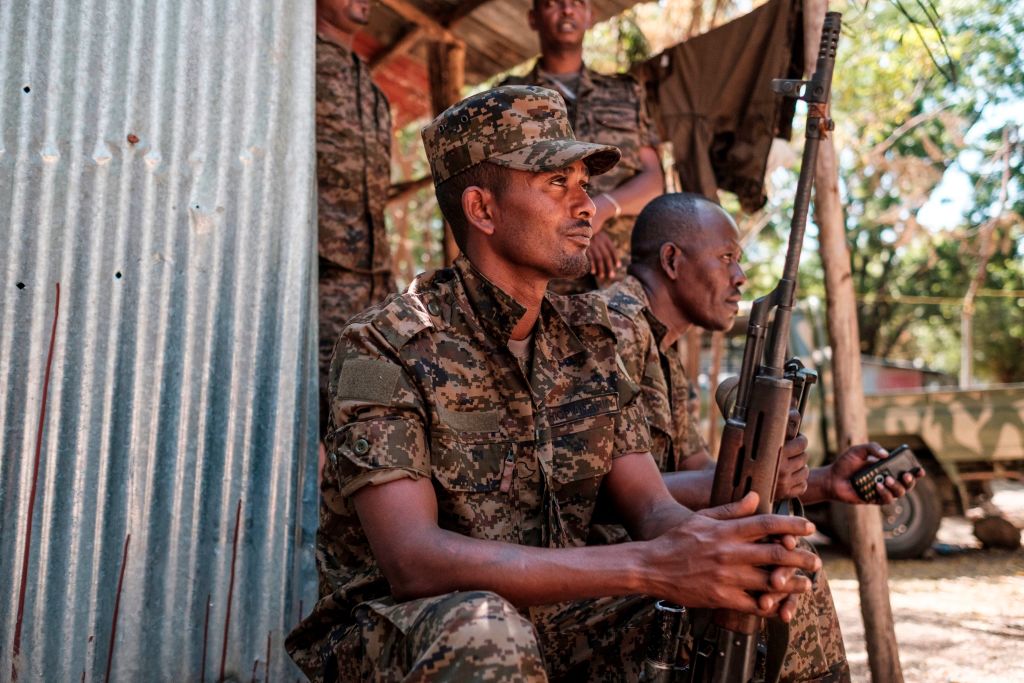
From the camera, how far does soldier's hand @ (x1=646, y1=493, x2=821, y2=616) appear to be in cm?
157

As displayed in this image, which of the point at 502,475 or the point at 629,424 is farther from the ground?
the point at 629,424

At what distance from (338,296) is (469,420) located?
5.42 feet

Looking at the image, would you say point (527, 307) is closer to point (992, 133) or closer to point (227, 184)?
point (227, 184)

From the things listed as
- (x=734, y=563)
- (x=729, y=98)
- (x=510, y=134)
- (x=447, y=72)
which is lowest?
(x=734, y=563)

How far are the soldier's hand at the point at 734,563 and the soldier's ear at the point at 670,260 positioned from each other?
173cm

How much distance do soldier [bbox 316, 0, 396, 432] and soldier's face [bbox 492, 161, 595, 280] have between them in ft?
4.55

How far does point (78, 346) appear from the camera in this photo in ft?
7.87

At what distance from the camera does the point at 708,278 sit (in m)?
3.20

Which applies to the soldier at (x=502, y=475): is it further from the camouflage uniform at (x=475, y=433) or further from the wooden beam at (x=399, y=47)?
the wooden beam at (x=399, y=47)

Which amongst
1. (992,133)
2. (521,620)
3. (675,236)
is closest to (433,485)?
(521,620)

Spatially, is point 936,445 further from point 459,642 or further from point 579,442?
point 459,642

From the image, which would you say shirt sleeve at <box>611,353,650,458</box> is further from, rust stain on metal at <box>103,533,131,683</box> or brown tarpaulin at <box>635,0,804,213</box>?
brown tarpaulin at <box>635,0,804,213</box>

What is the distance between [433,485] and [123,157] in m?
1.38

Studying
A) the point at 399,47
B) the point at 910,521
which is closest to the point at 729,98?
the point at 399,47
